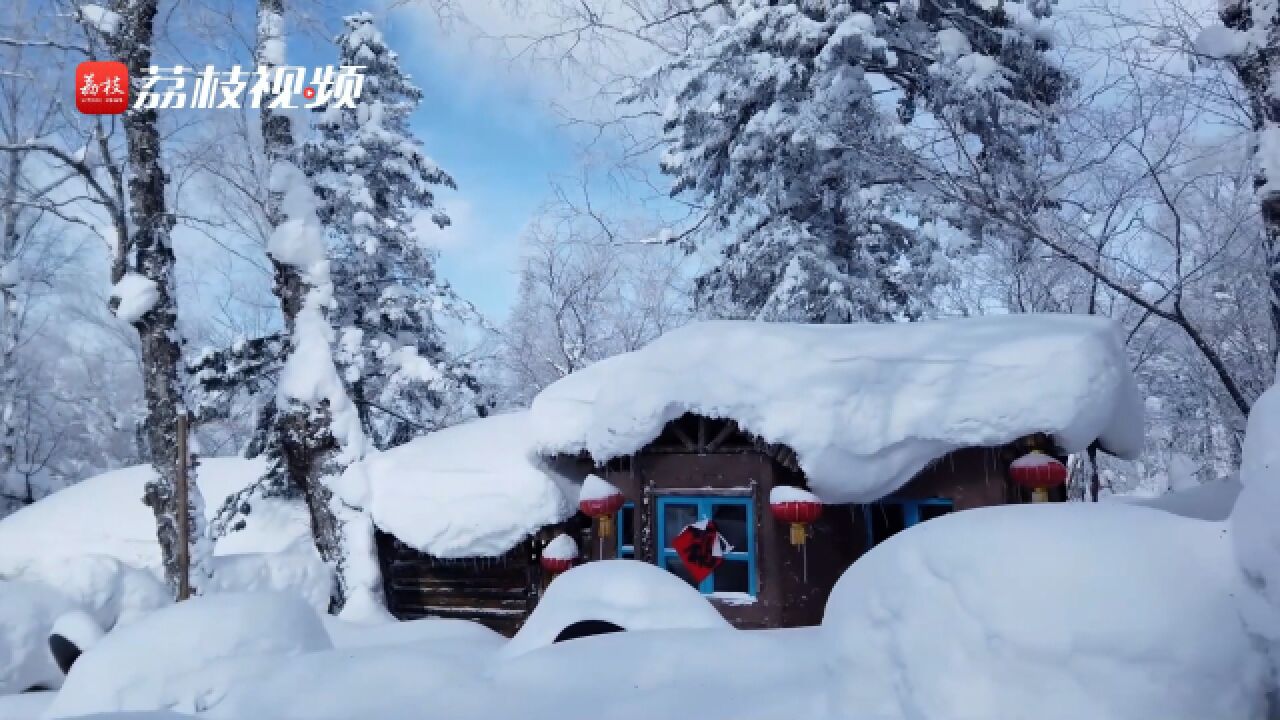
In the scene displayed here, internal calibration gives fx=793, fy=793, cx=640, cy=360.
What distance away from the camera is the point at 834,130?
43.9 feet

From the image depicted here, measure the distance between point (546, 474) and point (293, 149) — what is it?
7.32m

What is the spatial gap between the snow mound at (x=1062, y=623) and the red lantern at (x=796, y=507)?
608 centimetres

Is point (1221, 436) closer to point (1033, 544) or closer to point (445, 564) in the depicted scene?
point (445, 564)

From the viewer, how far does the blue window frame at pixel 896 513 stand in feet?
34.4

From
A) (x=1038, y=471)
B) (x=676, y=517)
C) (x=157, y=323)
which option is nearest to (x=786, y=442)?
(x=676, y=517)

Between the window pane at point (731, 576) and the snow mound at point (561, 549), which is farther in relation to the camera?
the snow mound at point (561, 549)

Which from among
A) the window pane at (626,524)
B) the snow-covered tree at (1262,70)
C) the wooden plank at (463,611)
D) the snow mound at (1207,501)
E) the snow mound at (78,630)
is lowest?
the wooden plank at (463,611)

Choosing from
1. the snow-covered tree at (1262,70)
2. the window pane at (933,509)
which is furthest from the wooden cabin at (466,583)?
the snow-covered tree at (1262,70)

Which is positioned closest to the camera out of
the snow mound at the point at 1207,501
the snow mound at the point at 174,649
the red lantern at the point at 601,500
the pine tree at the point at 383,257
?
the snow mound at the point at 174,649

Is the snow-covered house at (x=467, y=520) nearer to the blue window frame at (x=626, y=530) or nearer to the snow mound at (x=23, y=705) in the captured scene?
the blue window frame at (x=626, y=530)

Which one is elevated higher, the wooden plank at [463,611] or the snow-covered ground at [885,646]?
the snow-covered ground at [885,646]

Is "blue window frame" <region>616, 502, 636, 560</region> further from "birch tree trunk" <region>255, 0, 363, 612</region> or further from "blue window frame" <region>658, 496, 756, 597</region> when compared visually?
"birch tree trunk" <region>255, 0, 363, 612</region>

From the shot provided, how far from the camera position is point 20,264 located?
21.1 metres

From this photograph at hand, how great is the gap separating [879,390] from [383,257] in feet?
37.6
